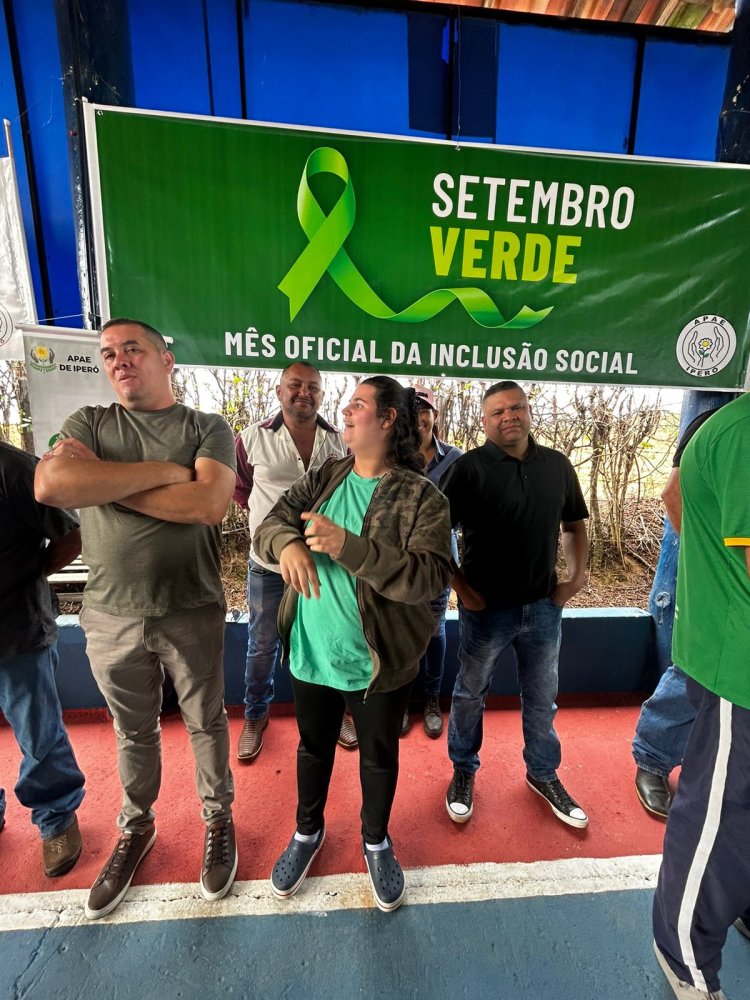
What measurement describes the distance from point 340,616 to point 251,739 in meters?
1.42

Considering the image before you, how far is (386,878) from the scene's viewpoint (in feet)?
5.64

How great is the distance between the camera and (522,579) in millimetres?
1978

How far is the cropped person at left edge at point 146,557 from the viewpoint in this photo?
5.15 ft

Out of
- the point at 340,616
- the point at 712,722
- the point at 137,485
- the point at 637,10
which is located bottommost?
the point at 712,722

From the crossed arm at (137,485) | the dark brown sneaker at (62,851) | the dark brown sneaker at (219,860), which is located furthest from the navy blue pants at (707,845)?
the dark brown sneaker at (62,851)

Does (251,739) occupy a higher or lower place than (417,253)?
lower

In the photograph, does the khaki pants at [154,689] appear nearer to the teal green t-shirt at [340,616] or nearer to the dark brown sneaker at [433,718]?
the teal green t-shirt at [340,616]

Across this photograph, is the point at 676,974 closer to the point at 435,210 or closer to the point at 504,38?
the point at 435,210

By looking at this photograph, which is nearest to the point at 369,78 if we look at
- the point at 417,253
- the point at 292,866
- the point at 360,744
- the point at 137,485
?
the point at 417,253

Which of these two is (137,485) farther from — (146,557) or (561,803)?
(561,803)

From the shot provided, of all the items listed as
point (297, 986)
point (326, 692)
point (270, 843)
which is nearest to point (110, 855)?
point (270, 843)

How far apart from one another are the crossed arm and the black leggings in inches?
28.0

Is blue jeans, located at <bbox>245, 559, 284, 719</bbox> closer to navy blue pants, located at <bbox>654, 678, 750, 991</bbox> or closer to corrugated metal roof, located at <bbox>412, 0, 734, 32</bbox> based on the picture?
navy blue pants, located at <bbox>654, 678, 750, 991</bbox>

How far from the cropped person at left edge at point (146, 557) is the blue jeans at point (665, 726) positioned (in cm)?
191
